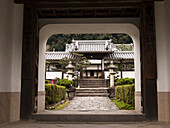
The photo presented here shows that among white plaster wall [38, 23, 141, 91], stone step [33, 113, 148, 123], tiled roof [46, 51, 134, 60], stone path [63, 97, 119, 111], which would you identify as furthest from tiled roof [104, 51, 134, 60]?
stone step [33, 113, 148, 123]

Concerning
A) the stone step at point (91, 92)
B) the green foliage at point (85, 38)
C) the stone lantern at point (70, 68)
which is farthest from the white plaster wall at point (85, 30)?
the green foliage at point (85, 38)

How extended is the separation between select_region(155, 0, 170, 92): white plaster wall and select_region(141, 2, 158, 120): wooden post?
0.13 metres

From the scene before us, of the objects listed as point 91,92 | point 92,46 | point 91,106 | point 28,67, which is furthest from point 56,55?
point 28,67

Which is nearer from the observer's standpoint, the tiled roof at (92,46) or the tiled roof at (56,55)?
the tiled roof at (92,46)

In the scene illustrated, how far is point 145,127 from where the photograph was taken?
12.6ft

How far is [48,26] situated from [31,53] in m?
1.53

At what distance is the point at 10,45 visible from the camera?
466cm

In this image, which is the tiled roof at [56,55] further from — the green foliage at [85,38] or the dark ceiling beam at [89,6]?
the dark ceiling beam at [89,6]

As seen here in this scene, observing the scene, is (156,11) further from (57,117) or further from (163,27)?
(57,117)

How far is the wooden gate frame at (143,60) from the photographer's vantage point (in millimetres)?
4559

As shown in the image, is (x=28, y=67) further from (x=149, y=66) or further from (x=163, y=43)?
(x=163, y=43)

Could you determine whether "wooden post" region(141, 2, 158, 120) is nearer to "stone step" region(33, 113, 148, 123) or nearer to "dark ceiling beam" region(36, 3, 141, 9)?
"stone step" region(33, 113, 148, 123)

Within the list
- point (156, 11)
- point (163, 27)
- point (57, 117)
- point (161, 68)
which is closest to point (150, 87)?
point (161, 68)

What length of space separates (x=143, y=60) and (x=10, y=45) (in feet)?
10.2
